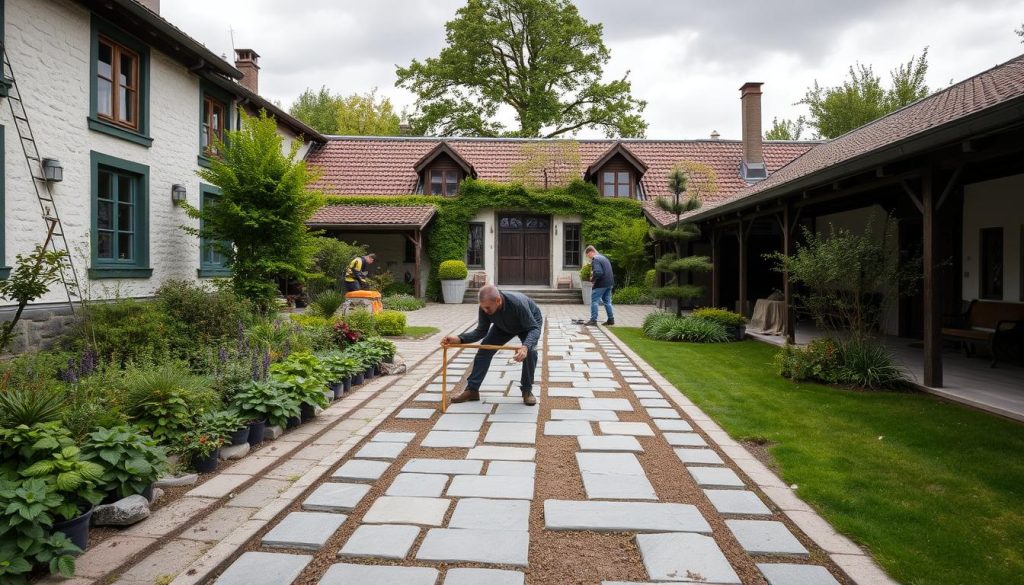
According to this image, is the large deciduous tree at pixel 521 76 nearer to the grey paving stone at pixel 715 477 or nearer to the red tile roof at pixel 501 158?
the red tile roof at pixel 501 158

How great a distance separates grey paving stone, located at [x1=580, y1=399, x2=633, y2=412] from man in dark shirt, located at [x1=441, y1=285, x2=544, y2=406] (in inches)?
20.8

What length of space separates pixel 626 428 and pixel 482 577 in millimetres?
2776

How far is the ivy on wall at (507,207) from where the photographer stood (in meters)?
21.2

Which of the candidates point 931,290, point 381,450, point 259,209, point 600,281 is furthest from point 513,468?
point 600,281

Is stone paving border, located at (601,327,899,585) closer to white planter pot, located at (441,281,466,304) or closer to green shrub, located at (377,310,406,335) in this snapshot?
green shrub, located at (377,310,406,335)

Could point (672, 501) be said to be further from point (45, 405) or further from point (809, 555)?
point (45, 405)

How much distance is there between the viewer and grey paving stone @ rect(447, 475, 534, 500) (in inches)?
Result: 143

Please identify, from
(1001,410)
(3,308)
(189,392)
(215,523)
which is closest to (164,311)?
(3,308)

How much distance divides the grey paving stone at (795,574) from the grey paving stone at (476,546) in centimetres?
111

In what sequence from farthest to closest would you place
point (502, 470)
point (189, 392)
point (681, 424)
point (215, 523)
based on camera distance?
point (681, 424) < point (189, 392) < point (502, 470) < point (215, 523)

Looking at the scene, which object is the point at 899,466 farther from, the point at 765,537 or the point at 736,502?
the point at 765,537

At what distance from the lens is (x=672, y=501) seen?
11.7 feet

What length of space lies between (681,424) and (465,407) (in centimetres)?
207

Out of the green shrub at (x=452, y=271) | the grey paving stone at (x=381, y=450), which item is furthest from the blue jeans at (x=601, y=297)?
the grey paving stone at (x=381, y=450)
